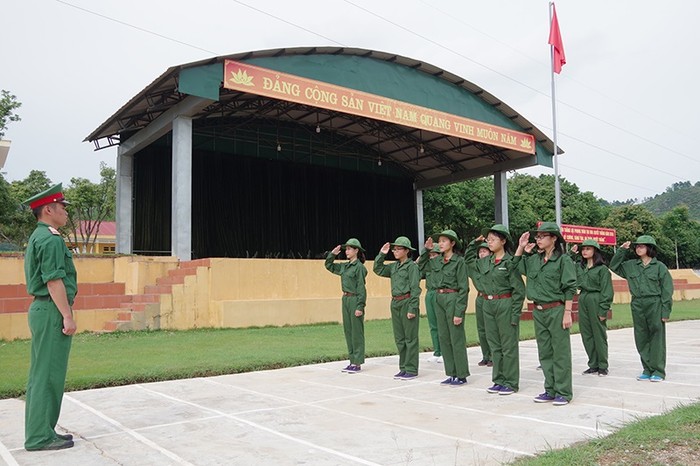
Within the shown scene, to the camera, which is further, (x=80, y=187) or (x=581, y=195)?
(x=581, y=195)

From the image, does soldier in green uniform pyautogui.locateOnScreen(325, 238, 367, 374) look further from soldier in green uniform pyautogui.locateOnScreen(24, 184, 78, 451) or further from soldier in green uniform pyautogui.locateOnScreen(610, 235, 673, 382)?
soldier in green uniform pyautogui.locateOnScreen(24, 184, 78, 451)

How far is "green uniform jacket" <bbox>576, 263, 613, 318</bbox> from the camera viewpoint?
24.2 feet

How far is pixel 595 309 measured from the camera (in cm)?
743

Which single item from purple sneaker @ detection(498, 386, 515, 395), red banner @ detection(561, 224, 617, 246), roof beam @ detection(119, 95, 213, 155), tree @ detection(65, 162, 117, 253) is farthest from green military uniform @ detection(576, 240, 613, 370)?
tree @ detection(65, 162, 117, 253)

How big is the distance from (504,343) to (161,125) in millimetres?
14456

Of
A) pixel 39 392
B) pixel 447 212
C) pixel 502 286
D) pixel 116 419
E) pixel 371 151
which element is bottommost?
pixel 116 419

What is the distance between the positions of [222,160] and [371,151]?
23.6 feet

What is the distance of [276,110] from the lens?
22234 mm

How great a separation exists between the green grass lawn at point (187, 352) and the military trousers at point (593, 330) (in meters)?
2.87

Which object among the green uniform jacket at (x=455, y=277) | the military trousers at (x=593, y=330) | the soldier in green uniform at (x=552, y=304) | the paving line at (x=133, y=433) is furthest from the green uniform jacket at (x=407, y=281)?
the paving line at (x=133, y=433)

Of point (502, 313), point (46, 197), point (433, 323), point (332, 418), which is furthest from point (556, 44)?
point (46, 197)

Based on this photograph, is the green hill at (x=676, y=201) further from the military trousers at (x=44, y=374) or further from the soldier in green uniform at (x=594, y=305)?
the military trousers at (x=44, y=374)

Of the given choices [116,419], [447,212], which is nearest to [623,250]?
[116,419]

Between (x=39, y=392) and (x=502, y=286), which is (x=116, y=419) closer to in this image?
(x=39, y=392)
